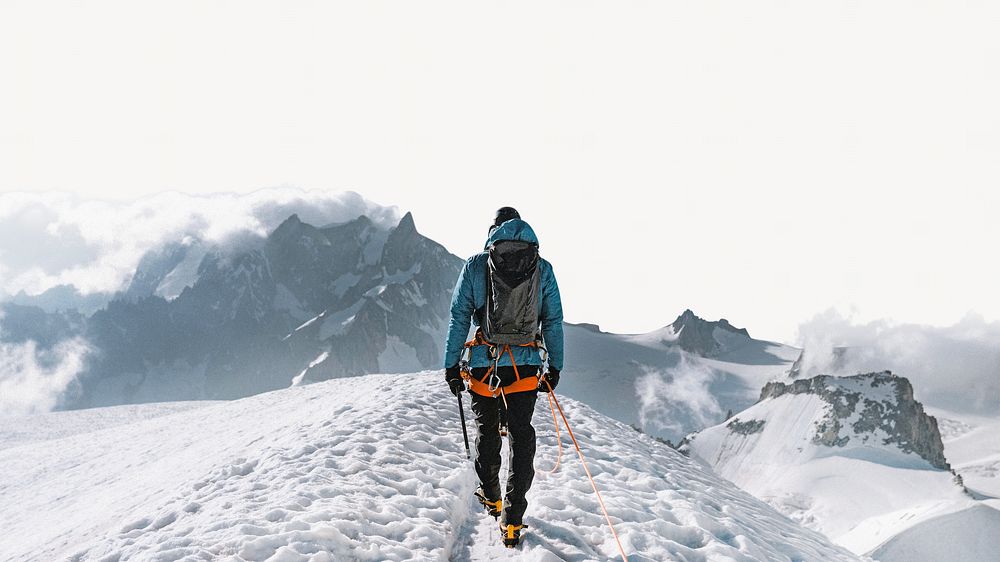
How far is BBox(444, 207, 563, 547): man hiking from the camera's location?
7043mm

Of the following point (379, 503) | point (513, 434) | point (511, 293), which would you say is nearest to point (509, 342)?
point (511, 293)

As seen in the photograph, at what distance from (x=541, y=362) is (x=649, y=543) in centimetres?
283

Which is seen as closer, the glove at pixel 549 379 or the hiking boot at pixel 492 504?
the glove at pixel 549 379

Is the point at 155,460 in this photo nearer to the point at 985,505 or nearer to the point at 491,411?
the point at 491,411

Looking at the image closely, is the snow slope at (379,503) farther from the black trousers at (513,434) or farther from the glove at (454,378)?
the glove at (454,378)

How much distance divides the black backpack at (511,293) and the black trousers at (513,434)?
47cm

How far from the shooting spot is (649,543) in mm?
7574

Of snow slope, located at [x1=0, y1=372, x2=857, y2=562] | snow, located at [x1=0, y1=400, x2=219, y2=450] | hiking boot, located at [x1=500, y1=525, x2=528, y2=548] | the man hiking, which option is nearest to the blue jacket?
the man hiking

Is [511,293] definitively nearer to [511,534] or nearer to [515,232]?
[515,232]

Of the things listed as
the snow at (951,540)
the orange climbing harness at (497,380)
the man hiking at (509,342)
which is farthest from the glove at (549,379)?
the snow at (951,540)

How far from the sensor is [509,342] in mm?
7207

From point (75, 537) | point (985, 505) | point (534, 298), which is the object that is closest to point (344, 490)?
point (534, 298)

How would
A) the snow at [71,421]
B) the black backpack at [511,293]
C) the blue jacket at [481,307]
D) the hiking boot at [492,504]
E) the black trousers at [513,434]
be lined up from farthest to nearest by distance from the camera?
the snow at [71,421] < the hiking boot at [492,504] < the blue jacket at [481,307] < the black trousers at [513,434] < the black backpack at [511,293]

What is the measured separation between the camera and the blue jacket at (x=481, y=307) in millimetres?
7312
